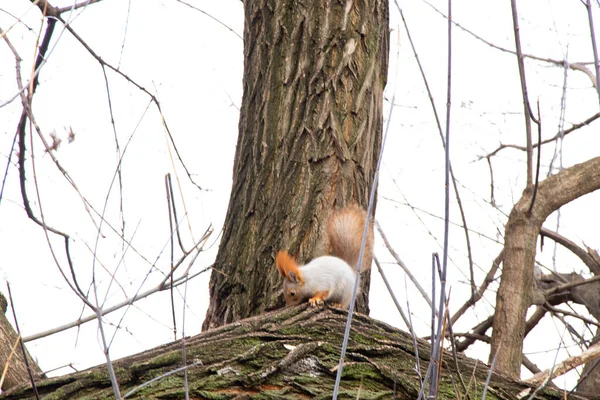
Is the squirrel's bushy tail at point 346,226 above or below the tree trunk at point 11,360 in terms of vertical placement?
above

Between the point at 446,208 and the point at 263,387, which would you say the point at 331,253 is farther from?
the point at 446,208

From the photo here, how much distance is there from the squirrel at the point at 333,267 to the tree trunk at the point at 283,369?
423mm

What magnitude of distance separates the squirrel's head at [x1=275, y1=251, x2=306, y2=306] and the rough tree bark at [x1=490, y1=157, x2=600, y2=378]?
0.68 m

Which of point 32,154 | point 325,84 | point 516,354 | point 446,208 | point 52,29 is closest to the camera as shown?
point 446,208

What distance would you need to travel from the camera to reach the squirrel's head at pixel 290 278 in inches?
90.0

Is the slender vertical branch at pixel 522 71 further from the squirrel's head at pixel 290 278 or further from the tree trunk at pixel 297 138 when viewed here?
the squirrel's head at pixel 290 278

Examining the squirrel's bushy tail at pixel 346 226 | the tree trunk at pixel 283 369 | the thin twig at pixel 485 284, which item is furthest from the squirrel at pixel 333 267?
the thin twig at pixel 485 284

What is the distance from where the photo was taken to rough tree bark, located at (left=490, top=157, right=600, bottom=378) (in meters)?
2.34

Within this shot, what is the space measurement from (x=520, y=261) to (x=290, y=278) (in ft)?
2.59

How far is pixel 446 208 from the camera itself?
1.12 meters

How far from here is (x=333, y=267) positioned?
2541 mm

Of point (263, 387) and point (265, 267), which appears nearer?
point (263, 387)

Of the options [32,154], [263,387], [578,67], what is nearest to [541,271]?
[578,67]

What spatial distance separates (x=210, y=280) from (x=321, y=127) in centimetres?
67
